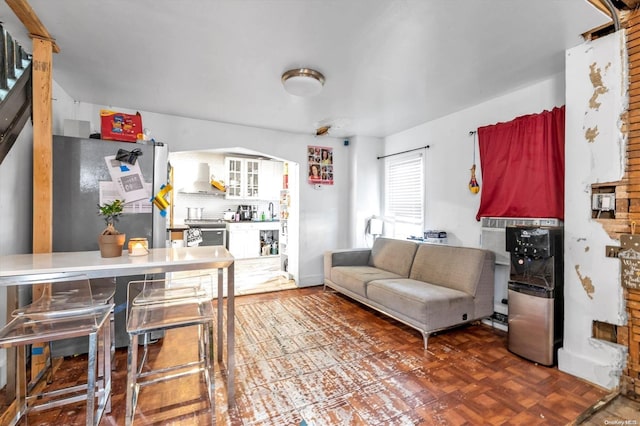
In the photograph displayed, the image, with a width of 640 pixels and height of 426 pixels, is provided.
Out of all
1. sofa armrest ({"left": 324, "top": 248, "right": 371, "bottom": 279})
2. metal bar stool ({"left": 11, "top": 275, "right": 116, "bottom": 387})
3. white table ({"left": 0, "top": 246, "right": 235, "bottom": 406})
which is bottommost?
sofa armrest ({"left": 324, "top": 248, "right": 371, "bottom": 279})

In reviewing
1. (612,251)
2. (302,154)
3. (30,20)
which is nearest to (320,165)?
(302,154)

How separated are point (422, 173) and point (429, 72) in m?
1.76

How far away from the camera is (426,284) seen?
3.20m

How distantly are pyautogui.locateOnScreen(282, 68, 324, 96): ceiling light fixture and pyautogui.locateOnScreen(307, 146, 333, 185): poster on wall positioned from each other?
6.66 feet

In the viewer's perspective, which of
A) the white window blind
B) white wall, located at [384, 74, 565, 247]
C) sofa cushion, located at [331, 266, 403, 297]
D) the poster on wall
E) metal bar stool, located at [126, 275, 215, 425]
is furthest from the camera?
the poster on wall

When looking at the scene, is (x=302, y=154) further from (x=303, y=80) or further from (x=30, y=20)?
(x=30, y=20)

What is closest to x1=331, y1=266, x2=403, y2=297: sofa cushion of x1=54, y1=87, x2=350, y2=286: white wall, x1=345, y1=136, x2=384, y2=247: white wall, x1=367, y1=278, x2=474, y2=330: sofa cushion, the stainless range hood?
x1=367, y1=278, x2=474, y2=330: sofa cushion

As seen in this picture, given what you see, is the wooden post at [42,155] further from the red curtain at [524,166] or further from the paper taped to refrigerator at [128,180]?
the red curtain at [524,166]

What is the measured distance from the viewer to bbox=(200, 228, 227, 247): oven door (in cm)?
629

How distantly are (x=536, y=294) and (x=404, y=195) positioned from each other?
2.36 metres

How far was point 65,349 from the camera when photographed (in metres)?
2.30

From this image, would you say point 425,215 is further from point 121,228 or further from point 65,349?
point 65,349

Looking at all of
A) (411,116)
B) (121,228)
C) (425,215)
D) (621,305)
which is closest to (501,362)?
(621,305)

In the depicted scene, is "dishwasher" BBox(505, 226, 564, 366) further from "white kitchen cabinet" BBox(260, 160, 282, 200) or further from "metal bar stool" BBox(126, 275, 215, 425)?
"white kitchen cabinet" BBox(260, 160, 282, 200)
